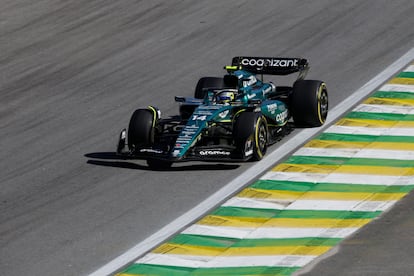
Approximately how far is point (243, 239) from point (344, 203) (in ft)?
6.80

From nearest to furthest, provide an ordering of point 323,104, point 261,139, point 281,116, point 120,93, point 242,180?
point 242,180 → point 261,139 → point 281,116 → point 323,104 → point 120,93

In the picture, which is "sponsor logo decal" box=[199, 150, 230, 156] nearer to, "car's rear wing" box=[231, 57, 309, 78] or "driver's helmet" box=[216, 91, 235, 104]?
"driver's helmet" box=[216, 91, 235, 104]

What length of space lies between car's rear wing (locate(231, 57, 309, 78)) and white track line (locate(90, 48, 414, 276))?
1.18 m

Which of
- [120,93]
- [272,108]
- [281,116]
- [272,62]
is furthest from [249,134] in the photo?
[120,93]

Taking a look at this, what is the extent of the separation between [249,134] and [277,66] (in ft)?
10.6

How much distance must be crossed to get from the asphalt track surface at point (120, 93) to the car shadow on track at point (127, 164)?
0.04 m

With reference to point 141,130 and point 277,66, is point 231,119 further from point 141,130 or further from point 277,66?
point 277,66

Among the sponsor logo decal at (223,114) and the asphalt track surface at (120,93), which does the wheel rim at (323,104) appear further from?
the sponsor logo decal at (223,114)

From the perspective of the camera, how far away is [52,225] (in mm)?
17016

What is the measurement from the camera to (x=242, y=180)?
18516 millimetres

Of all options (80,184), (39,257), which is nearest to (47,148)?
(80,184)

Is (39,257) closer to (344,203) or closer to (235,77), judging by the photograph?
(344,203)

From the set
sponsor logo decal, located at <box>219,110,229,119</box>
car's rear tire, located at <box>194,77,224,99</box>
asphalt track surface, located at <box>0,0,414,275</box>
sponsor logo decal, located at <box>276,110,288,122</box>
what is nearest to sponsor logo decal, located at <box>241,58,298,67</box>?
car's rear tire, located at <box>194,77,224,99</box>

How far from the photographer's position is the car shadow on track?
761 inches
